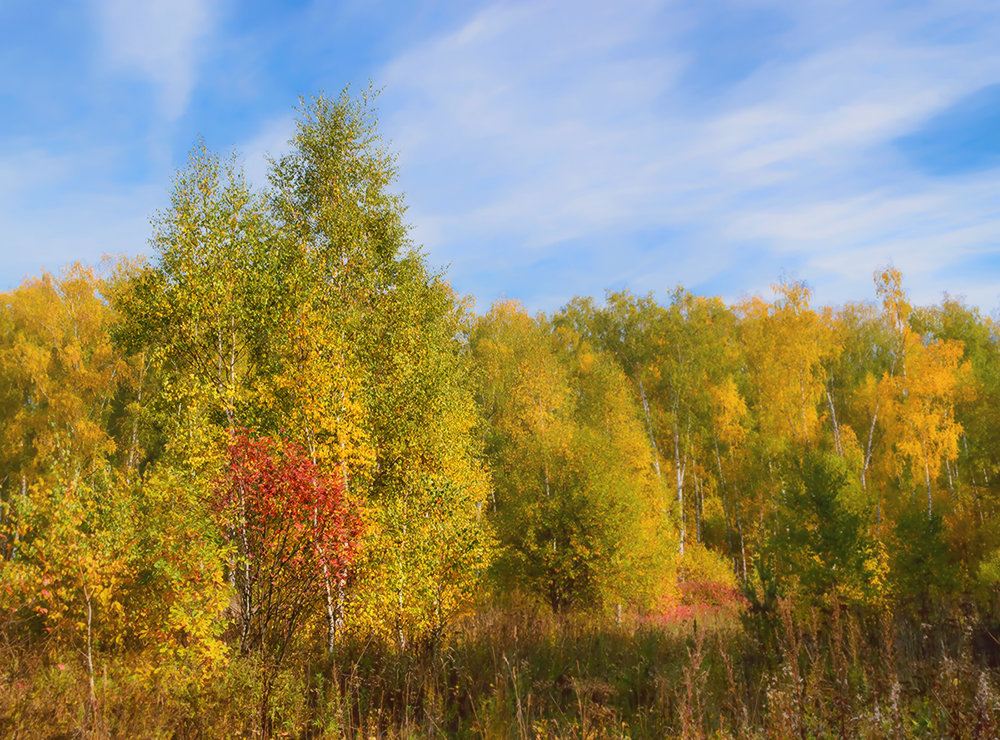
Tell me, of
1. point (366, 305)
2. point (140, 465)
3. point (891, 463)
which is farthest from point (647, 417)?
point (140, 465)

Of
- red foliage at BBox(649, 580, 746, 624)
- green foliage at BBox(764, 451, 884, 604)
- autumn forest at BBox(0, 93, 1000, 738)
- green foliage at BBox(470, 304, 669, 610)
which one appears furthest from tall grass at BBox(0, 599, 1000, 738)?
red foliage at BBox(649, 580, 746, 624)

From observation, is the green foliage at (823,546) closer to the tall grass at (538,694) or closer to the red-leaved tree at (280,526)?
the tall grass at (538,694)

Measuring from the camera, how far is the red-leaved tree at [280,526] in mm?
8000

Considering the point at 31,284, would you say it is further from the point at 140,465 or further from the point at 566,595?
the point at 566,595

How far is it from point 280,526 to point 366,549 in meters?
2.01

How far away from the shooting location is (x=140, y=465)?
103ft

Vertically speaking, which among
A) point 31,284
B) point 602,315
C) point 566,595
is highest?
point 31,284

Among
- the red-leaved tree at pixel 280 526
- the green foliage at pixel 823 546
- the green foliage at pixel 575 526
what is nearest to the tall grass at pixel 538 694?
the red-leaved tree at pixel 280 526

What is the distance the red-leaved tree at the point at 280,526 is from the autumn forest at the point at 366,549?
0.04 m

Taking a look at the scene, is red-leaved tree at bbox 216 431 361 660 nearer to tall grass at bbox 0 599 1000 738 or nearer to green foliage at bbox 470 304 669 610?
tall grass at bbox 0 599 1000 738

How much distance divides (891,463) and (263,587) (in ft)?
103

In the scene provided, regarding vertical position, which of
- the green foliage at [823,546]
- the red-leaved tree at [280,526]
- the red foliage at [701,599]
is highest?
the red-leaved tree at [280,526]

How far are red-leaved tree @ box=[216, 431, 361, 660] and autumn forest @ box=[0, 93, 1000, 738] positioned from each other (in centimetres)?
4

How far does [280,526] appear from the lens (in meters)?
8.34
